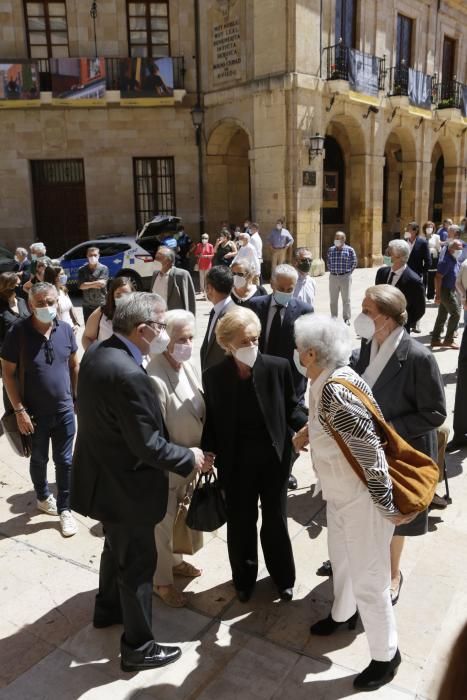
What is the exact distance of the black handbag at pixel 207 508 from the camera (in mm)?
3377

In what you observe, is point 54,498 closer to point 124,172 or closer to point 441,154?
point 124,172

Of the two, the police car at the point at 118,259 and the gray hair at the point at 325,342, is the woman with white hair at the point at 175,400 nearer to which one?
the gray hair at the point at 325,342

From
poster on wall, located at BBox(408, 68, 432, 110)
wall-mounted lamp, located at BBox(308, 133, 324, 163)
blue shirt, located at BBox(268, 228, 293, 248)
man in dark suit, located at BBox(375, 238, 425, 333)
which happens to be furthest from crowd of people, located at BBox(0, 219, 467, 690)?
poster on wall, located at BBox(408, 68, 432, 110)

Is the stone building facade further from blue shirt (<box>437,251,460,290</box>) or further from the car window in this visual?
blue shirt (<box>437,251,460,290</box>)

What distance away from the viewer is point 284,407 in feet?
11.3

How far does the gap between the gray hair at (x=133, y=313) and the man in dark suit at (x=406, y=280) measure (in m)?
4.30

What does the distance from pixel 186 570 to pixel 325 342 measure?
6.38 ft

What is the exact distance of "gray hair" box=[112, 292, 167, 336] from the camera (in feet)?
9.58

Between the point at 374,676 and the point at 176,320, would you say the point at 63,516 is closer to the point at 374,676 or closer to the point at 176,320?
the point at 176,320

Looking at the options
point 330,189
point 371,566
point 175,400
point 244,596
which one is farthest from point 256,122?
point 371,566

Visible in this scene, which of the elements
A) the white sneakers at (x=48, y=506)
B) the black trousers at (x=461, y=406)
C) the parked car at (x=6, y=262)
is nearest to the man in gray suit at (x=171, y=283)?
the white sneakers at (x=48, y=506)

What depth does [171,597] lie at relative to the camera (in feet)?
11.7

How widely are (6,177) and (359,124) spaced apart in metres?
11.3

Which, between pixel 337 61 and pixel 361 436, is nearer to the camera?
pixel 361 436
